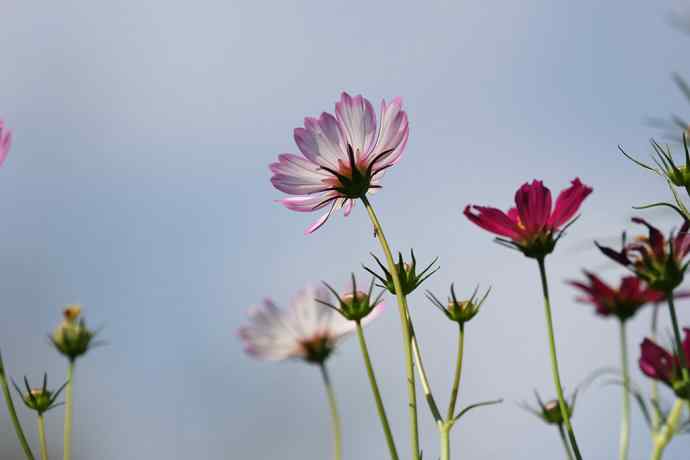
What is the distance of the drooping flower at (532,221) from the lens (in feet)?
2.18

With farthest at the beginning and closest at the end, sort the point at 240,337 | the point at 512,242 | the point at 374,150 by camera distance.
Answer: the point at 240,337 → the point at 374,150 → the point at 512,242

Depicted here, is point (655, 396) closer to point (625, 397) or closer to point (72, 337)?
point (625, 397)

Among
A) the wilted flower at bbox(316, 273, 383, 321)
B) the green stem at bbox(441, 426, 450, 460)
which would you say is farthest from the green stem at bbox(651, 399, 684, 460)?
the wilted flower at bbox(316, 273, 383, 321)

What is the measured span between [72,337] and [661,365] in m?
0.90

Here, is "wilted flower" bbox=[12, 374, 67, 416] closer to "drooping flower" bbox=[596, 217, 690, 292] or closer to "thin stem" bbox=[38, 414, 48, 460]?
"thin stem" bbox=[38, 414, 48, 460]

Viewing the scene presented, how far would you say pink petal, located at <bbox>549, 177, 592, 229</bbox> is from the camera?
645 mm

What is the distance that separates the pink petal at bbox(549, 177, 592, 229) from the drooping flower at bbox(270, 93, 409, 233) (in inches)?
7.1

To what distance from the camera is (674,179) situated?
Answer: 2.07ft

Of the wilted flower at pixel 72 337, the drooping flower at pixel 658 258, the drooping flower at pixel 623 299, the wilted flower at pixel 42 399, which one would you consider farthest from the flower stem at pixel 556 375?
the wilted flower at pixel 72 337

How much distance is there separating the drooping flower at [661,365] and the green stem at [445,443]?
0.49ft

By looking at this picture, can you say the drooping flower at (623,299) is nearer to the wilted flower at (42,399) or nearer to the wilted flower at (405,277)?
the wilted flower at (405,277)

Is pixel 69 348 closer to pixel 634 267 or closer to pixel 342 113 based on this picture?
pixel 342 113

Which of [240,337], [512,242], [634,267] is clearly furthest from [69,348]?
[634,267]

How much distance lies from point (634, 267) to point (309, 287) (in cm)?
74
